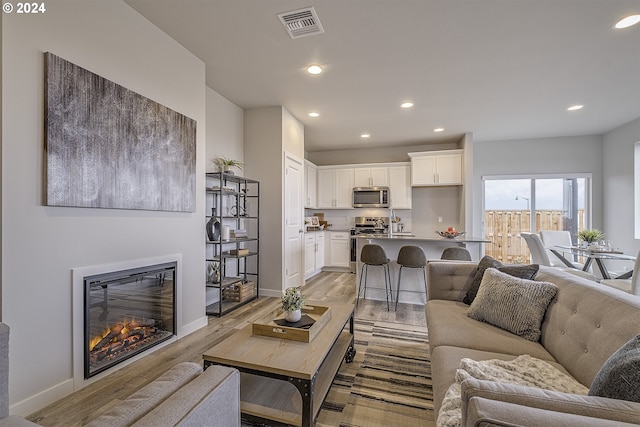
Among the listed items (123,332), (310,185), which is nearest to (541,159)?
(310,185)

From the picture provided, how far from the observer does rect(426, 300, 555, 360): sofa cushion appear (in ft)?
5.23

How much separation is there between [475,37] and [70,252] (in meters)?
3.63

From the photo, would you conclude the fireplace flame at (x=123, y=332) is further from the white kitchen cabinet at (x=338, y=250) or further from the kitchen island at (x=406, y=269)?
the white kitchen cabinet at (x=338, y=250)

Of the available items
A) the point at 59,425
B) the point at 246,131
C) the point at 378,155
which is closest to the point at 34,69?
the point at 59,425

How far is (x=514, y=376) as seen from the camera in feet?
4.01

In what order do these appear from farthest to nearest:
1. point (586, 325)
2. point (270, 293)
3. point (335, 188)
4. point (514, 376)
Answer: point (335, 188), point (270, 293), point (586, 325), point (514, 376)

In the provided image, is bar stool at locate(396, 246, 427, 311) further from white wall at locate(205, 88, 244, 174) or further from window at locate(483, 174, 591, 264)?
window at locate(483, 174, 591, 264)

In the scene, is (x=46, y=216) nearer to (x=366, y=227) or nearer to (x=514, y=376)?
(x=514, y=376)

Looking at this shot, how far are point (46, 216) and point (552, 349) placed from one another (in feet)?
9.90

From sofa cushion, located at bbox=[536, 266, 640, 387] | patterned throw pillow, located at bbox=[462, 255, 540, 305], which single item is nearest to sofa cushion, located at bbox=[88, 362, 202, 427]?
A: sofa cushion, located at bbox=[536, 266, 640, 387]

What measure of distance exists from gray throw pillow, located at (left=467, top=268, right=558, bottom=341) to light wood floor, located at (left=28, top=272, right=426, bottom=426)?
1.44 meters

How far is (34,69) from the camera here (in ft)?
5.69

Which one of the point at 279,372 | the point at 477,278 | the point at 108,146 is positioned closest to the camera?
the point at 279,372

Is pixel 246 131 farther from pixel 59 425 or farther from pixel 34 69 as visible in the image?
pixel 59 425
